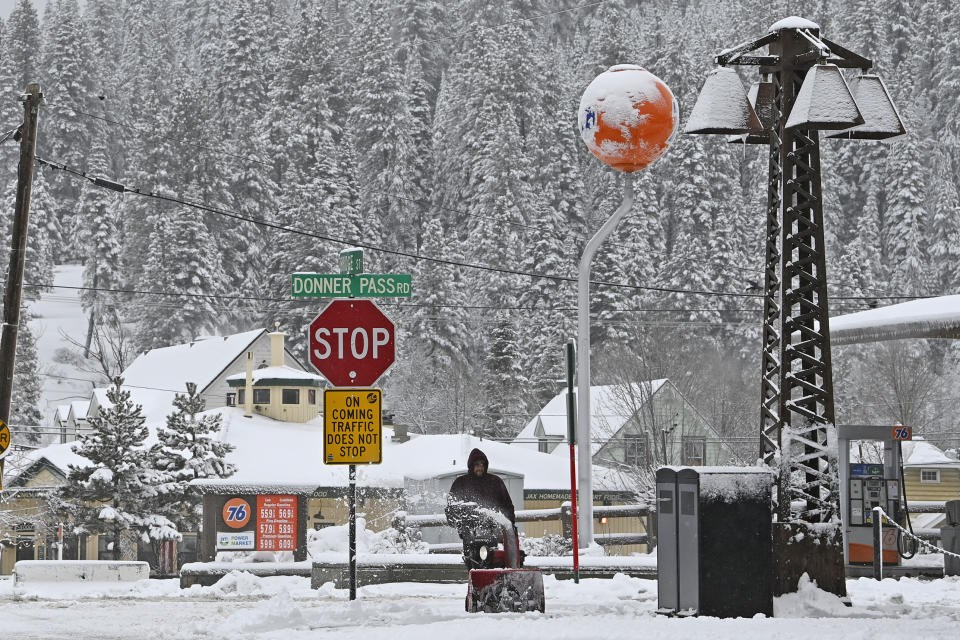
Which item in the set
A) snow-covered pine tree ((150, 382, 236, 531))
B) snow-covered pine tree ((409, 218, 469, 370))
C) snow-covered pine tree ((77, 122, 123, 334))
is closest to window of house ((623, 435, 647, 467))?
snow-covered pine tree ((150, 382, 236, 531))

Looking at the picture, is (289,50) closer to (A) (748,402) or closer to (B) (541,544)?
(A) (748,402)

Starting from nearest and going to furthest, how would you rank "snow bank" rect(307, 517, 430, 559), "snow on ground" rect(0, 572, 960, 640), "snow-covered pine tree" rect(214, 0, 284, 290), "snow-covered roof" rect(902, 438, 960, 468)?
1. "snow on ground" rect(0, 572, 960, 640)
2. "snow bank" rect(307, 517, 430, 559)
3. "snow-covered roof" rect(902, 438, 960, 468)
4. "snow-covered pine tree" rect(214, 0, 284, 290)

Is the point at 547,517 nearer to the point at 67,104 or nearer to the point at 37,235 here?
the point at 37,235

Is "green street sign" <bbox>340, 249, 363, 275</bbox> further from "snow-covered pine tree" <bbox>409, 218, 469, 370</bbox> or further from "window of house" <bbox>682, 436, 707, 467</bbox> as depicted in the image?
"snow-covered pine tree" <bbox>409, 218, 469, 370</bbox>

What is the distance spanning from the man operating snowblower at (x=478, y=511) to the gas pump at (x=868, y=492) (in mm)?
7639

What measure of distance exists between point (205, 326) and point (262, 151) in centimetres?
1777

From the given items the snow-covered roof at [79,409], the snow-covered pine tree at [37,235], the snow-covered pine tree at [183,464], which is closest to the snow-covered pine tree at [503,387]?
the snow-covered roof at [79,409]

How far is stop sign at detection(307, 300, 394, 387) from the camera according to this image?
12.4m

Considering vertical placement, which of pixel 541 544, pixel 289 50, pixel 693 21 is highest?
pixel 693 21

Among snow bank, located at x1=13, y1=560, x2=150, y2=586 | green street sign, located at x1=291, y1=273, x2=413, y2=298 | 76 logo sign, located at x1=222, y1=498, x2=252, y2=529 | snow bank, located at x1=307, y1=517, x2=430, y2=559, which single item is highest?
green street sign, located at x1=291, y1=273, x2=413, y2=298

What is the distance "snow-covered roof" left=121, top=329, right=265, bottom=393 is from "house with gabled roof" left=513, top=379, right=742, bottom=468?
17.2 metres

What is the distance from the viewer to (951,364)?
69.2 m

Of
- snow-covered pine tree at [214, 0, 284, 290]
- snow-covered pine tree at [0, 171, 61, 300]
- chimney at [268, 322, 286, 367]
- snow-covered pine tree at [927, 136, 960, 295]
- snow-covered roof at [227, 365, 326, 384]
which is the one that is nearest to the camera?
snow-covered roof at [227, 365, 326, 384]

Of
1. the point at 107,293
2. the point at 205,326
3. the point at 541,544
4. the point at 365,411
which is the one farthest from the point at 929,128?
the point at 365,411
